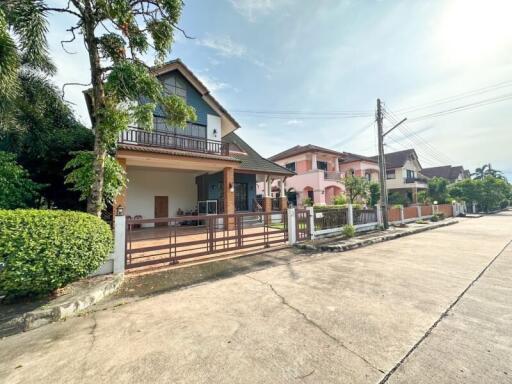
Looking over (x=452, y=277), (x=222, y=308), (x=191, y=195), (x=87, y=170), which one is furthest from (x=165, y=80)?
(x=452, y=277)

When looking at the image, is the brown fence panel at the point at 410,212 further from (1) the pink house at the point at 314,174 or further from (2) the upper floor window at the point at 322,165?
(2) the upper floor window at the point at 322,165

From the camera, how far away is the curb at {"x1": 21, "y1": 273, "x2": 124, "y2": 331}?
3252 mm

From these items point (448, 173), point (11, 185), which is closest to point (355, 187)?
point (11, 185)

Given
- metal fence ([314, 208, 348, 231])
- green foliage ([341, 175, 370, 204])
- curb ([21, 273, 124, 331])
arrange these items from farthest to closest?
green foliage ([341, 175, 370, 204]), metal fence ([314, 208, 348, 231]), curb ([21, 273, 124, 331])

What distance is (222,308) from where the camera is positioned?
3.74 meters

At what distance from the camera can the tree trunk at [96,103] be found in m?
5.37

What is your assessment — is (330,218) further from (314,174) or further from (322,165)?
(322,165)

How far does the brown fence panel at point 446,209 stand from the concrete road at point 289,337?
21.9 metres

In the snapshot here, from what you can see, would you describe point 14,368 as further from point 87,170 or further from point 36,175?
point 36,175

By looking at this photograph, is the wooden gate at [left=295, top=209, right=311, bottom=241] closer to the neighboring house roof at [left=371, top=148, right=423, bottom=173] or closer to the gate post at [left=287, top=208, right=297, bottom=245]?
the gate post at [left=287, top=208, right=297, bottom=245]

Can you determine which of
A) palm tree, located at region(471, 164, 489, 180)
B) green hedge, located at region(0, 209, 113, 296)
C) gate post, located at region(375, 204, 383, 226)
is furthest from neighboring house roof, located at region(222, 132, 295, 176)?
palm tree, located at region(471, 164, 489, 180)

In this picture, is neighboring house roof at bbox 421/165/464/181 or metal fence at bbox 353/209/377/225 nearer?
metal fence at bbox 353/209/377/225

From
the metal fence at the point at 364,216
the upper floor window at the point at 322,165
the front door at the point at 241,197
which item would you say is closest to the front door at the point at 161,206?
the front door at the point at 241,197

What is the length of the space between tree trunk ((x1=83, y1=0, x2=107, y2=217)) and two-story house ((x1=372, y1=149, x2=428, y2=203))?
32.5 m
